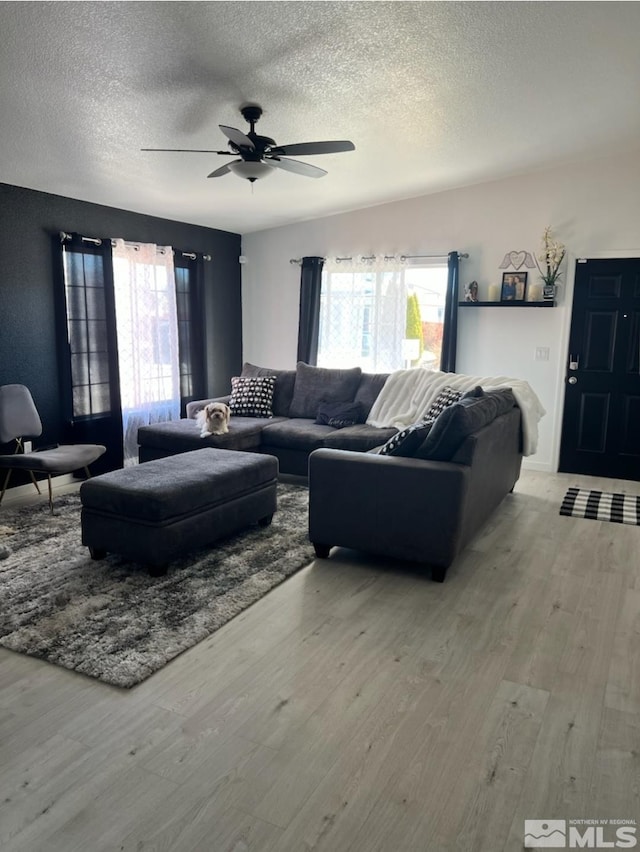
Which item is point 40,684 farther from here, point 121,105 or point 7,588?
point 121,105

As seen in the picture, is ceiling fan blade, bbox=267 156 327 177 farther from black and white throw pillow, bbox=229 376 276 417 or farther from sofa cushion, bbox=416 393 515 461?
black and white throw pillow, bbox=229 376 276 417

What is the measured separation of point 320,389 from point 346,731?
4026 millimetres

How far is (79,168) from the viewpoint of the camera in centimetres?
449

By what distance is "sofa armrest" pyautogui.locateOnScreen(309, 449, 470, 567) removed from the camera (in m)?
3.18

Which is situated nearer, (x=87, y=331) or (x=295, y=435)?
(x=295, y=435)

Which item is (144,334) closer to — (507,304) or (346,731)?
(507,304)

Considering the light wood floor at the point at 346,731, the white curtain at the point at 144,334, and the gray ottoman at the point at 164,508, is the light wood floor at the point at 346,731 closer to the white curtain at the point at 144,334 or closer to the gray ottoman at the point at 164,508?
the gray ottoman at the point at 164,508

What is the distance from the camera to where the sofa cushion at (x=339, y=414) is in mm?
5391

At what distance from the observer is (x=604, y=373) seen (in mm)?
5586

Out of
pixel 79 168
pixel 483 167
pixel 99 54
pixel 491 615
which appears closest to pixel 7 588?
pixel 491 615

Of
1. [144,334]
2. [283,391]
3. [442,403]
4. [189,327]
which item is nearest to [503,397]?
[442,403]

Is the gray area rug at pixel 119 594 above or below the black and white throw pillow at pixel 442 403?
below

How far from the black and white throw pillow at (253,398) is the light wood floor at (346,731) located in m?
2.90

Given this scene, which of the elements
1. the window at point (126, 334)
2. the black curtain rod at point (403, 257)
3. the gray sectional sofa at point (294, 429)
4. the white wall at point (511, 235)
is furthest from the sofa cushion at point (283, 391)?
the black curtain rod at point (403, 257)
